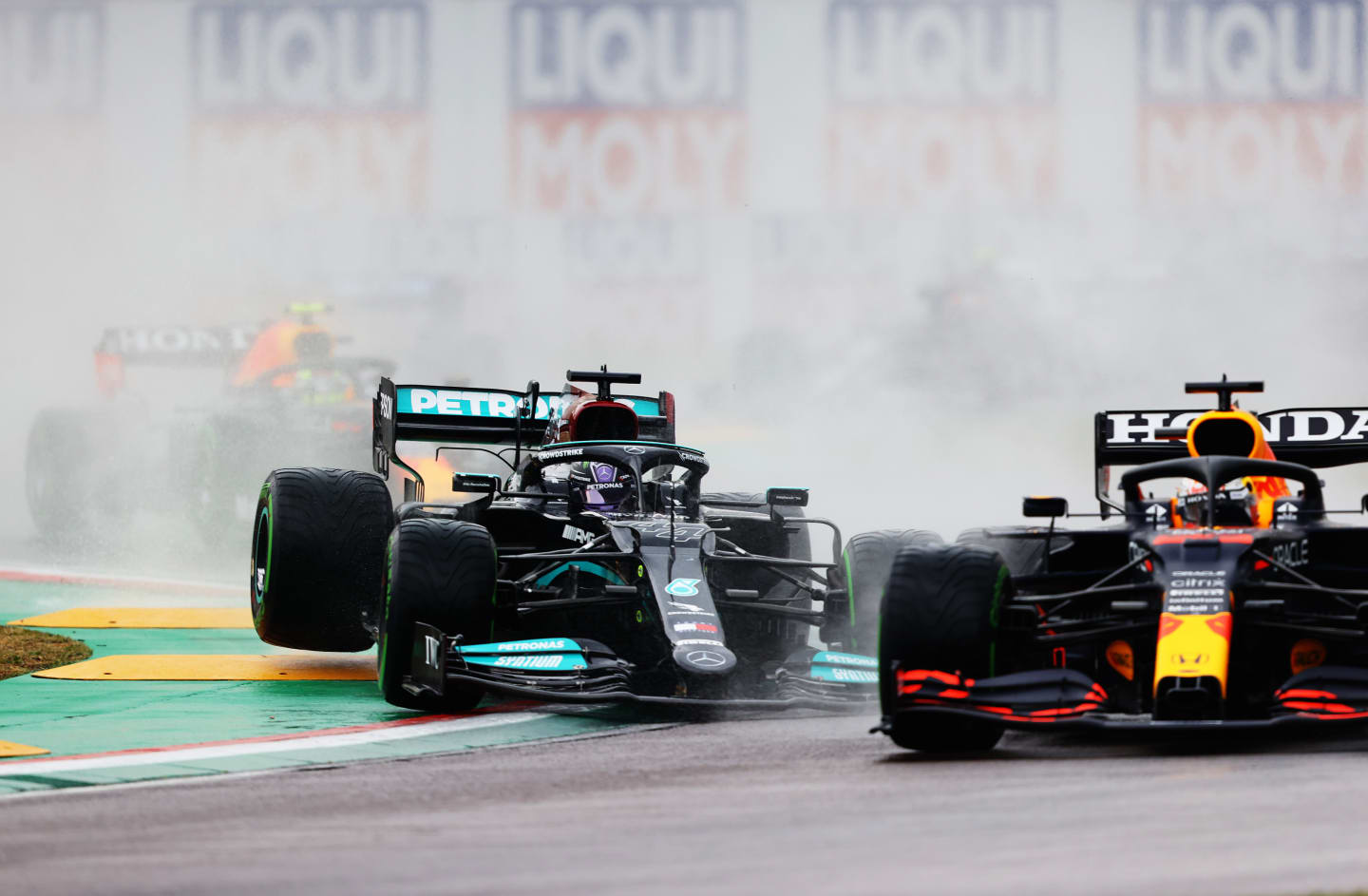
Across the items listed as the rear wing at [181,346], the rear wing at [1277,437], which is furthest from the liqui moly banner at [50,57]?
the rear wing at [1277,437]

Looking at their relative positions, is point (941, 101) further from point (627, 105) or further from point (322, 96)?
point (322, 96)

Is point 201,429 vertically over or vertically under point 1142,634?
over

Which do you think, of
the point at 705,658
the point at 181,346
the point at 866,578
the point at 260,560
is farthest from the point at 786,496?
the point at 181,346

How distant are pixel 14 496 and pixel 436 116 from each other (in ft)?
26.4

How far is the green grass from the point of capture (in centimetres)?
1152

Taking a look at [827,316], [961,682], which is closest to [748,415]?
[827,316]

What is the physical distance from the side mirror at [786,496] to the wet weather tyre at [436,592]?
1.98 m

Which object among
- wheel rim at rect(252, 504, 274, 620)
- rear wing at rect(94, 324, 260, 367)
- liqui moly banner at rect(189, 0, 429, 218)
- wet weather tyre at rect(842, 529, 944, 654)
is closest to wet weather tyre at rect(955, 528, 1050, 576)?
wet weather tyre at rect(842, 529, 944, 654)

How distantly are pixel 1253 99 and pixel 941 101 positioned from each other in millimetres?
4192

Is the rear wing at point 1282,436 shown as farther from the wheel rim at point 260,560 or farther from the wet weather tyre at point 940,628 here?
the wheel rim at point 260,560

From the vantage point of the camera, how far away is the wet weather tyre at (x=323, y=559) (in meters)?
11.0

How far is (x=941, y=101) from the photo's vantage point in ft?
85.6

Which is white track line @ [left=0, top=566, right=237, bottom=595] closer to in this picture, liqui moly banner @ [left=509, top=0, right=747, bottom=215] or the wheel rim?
the wheel rim

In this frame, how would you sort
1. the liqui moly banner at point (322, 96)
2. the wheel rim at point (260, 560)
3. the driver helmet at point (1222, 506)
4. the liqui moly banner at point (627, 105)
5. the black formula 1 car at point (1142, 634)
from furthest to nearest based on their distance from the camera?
the liqui moly banner at point (322, 96) → the liqui moly banner at point (627, 105) → the wheel rim at point (260, 560) → the driver helmet at point (1222, 506) → the black formula 1 car at point (1142, 634)
